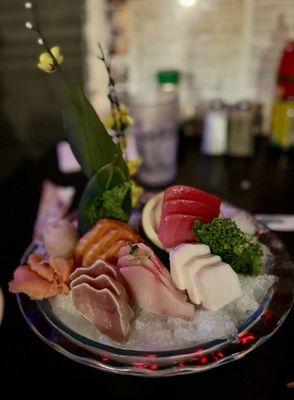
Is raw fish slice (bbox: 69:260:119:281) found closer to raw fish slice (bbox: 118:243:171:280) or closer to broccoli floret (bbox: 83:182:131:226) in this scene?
raw fish slice (bbox: 118:243:171:280)

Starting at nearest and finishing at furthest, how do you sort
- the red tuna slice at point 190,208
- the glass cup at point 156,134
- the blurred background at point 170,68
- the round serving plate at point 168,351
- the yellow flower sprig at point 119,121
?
the round serving plate at point 168,351, the red tuna slice at point 190,208, the yellow flower sprig at point 119,121, the glass cup at point 156,134, the blurred background at point 170,68

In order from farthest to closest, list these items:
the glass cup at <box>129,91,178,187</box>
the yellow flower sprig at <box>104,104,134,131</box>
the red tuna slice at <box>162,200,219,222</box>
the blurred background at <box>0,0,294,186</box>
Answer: the blurred background at <box>0,0,294,186</box> → the glass cup at <box>129,91,178,187</box> → the yellow flower sprig at <box>104,104,134,131</box> → the red tuna slice at <box>162,200,219,222</box>

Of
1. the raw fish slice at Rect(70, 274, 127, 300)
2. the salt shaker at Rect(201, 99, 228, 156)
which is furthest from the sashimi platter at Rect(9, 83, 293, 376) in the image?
the salt shaker at Rect(201, 99, 228, 156)

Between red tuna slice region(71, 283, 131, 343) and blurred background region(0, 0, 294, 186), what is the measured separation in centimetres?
66

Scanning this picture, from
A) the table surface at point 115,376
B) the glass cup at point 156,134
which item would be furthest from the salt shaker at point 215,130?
the table surface at point 115,376

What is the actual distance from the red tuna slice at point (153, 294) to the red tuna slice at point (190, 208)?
0.12 meters

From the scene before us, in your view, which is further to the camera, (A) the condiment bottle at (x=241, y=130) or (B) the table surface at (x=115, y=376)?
(A) the condiment bottle at (x=241, y=130)

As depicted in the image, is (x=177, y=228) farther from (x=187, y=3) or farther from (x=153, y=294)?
(x=187, y=3)

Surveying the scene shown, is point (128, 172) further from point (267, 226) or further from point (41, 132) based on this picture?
point (41, 132)

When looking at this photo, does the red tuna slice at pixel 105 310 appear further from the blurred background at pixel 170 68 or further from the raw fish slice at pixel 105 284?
the blurred background at pixel 170 68

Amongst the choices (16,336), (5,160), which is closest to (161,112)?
(5,160)

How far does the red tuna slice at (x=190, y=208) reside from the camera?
777 millimetres

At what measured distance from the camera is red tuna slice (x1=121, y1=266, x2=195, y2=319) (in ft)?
2.41

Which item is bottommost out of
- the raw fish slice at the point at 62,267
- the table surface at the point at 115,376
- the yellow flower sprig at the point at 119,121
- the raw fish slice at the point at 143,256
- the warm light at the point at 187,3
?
the table surface at the point at 115,376
